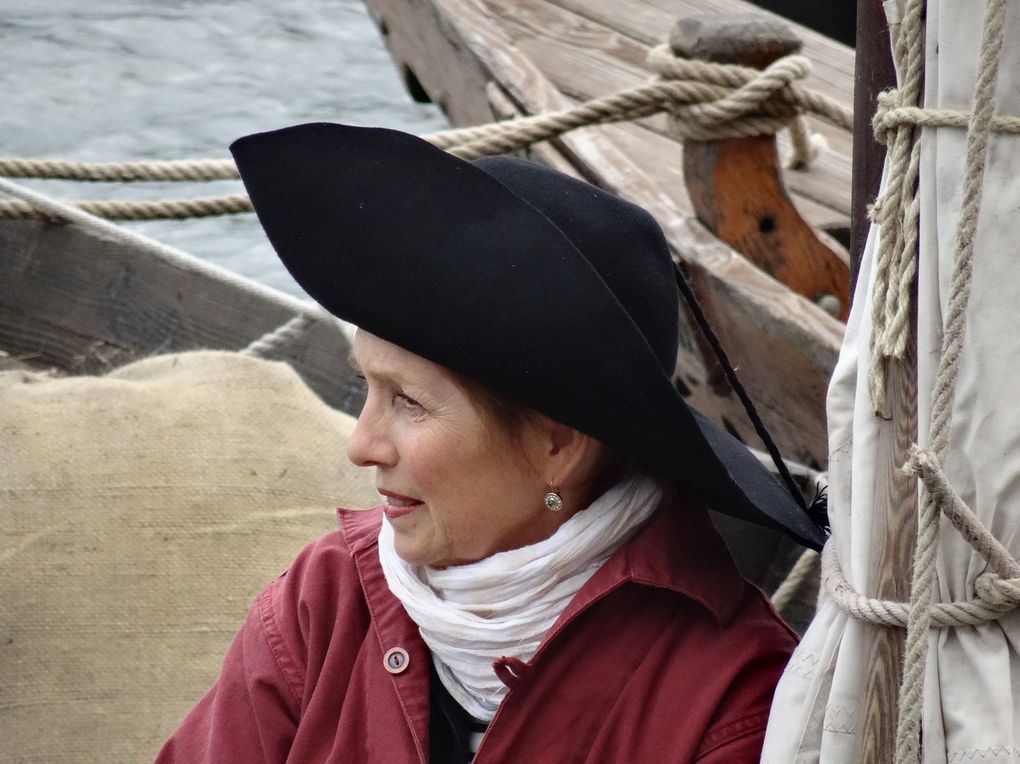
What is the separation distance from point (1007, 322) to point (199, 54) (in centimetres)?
854

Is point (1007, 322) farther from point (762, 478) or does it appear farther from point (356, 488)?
point (356, 488)

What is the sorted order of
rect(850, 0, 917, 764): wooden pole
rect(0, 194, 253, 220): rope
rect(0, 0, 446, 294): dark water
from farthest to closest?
1. rect(0, 0, 446, 294): dark water
2. rect(0, 194, 253, 220): rope
3. rect(850, 0, 917, 764): wooden pole

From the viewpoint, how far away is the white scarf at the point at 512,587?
4.74 feet

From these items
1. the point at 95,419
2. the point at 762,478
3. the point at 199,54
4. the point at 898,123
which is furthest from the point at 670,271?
the point at 199,54

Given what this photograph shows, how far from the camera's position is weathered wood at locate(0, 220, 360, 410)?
324 centimetres

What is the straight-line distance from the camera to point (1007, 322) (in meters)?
1.07

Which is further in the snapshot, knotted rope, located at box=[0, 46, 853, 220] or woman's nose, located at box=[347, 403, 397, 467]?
knotted rope, located at box=[0, 46, 853, 220]

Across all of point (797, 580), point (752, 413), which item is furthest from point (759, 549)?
point (752, 413)

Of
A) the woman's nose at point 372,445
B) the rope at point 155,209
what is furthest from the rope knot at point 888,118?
the rope at point 155,209

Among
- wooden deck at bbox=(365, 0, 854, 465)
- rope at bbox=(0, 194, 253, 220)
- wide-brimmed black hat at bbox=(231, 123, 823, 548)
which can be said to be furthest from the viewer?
rope at bbox=(0, 194, 253, 220)

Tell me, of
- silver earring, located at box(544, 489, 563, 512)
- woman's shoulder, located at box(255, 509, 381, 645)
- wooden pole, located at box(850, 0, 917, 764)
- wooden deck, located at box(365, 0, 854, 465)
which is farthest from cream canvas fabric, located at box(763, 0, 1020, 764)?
wooden deck, located at box(365, 0, 854, 465)

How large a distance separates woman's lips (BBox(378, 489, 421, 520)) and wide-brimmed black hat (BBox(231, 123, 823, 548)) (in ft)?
0.52

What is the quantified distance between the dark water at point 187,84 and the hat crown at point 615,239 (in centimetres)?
528

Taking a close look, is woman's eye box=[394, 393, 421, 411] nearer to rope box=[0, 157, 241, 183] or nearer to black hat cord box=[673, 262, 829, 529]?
black hat cord box=[673, 262, 829, 529]
